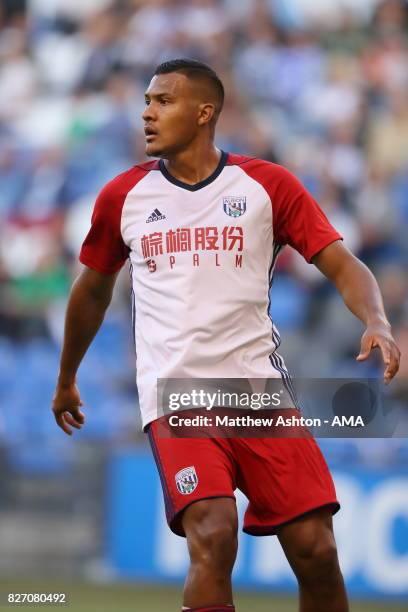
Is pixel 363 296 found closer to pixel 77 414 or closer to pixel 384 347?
pixel 384 347

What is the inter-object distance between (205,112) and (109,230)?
2.01 feet

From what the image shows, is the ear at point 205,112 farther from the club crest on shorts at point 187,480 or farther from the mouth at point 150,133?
the club crest on shorts at point 187,480

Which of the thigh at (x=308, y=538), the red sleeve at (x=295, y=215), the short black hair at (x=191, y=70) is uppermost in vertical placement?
the short black hair at (x=191, y=70)

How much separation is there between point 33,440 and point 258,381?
483 centimetres

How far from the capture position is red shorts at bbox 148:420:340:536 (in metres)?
4.61

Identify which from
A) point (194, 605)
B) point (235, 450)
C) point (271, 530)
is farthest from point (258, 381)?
point (194, 605)

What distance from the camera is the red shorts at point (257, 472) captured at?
4.61 metres

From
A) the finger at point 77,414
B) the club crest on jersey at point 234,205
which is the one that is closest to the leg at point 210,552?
the finger at point 77,414

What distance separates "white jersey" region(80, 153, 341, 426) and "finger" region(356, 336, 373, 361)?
553mm

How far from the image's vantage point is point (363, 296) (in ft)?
15.3

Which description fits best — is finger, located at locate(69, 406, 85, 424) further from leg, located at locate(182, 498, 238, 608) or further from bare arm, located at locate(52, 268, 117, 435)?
leg, located at locate(182, 498, 238, 608)

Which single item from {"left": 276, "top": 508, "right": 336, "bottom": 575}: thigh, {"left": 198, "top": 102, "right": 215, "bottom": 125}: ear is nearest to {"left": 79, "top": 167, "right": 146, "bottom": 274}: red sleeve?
{"left": 198, "top": 102, "right": 215, "bottom": 125}: ear

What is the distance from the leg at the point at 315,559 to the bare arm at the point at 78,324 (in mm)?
1147

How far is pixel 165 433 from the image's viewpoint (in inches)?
186
